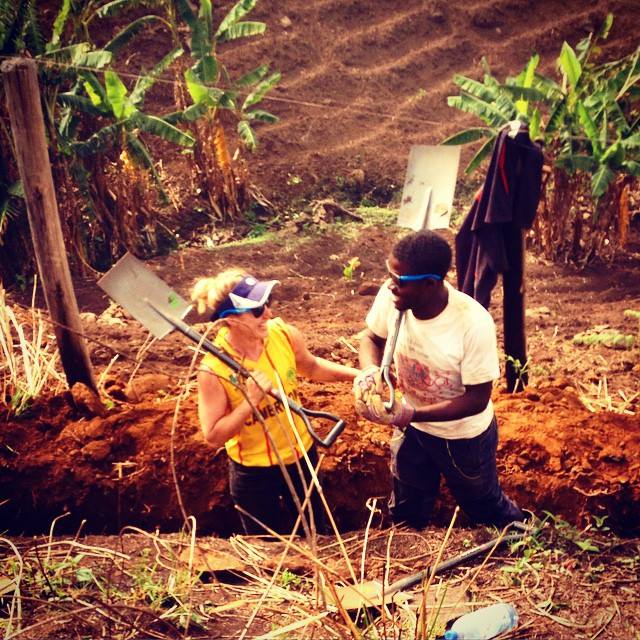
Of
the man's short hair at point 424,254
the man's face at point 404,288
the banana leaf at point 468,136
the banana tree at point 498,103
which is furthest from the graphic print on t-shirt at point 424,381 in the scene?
the banana leaf at point 468,136

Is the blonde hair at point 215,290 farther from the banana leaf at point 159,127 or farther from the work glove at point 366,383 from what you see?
the banana leaf at point 159,127

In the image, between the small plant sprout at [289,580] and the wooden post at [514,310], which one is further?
the wooden post at [514,310]

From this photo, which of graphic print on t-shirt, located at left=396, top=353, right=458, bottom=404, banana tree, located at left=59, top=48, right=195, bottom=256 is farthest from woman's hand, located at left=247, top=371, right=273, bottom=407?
banana tree, located at left=59, top=48, right=195, bottom=256

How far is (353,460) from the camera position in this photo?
403 centimetres

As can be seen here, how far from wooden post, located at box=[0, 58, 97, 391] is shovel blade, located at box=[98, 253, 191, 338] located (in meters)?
0.70

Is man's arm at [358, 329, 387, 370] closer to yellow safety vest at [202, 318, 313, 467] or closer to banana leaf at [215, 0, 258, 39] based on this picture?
yellow safety vest at [202, 318, 313, 467]

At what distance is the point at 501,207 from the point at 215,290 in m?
1.63

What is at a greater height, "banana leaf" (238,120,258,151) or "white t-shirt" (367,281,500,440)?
"banana leaf" (238,120,258,151)

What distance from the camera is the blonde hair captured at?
2922 mm

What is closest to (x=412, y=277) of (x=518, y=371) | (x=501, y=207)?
(x=501, y=207)

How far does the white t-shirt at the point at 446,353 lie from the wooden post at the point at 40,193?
1.69 meters

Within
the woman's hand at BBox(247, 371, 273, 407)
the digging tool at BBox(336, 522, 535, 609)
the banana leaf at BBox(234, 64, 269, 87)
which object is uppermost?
the banana leaf at BBox(234, 64, 269, 87)

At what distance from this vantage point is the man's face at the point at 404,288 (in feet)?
8.83

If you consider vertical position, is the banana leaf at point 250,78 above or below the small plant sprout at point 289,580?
above
